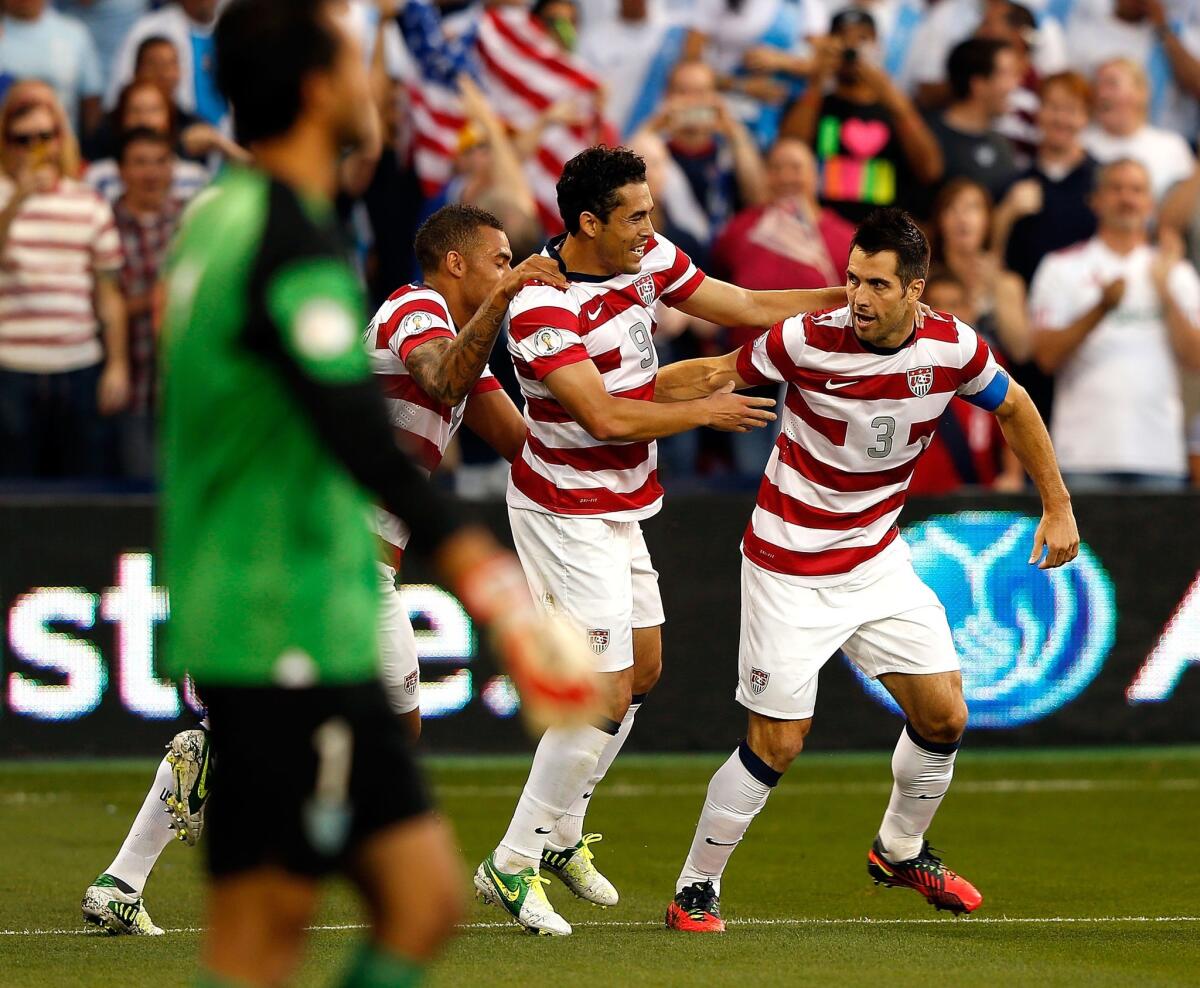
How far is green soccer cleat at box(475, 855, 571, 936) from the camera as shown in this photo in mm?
6566

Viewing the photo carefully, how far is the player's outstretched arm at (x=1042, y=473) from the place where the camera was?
666cm

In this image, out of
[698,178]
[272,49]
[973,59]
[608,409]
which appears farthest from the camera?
[973,59]

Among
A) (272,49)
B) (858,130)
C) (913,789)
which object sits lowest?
(913,789)

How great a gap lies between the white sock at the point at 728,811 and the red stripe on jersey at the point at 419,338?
1.67 m

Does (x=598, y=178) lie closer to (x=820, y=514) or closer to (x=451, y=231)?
(x=451, y=231)

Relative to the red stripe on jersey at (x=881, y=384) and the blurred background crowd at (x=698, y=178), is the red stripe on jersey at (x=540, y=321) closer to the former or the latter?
the red stripe on jersey at (x=881, y=384)

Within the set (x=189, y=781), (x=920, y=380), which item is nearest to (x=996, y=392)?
(x=920, y=380)

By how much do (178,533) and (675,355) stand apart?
26.8 feet

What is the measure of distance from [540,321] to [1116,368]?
18.4 feet

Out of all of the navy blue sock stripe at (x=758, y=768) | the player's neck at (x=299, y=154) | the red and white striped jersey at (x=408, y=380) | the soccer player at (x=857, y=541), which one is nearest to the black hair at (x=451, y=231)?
the red and white striped jersey at (x=408, y=380)

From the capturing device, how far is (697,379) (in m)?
6.98

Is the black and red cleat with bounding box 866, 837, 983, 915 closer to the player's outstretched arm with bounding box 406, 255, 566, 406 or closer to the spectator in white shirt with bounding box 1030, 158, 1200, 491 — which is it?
the player's outstretched arm with bounding box 406, 255, 566, 406

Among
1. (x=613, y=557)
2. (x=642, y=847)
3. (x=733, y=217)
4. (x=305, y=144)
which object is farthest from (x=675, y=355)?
(x=305, y=144)

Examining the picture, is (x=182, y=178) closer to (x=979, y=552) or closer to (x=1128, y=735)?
(x=979, y=552)
